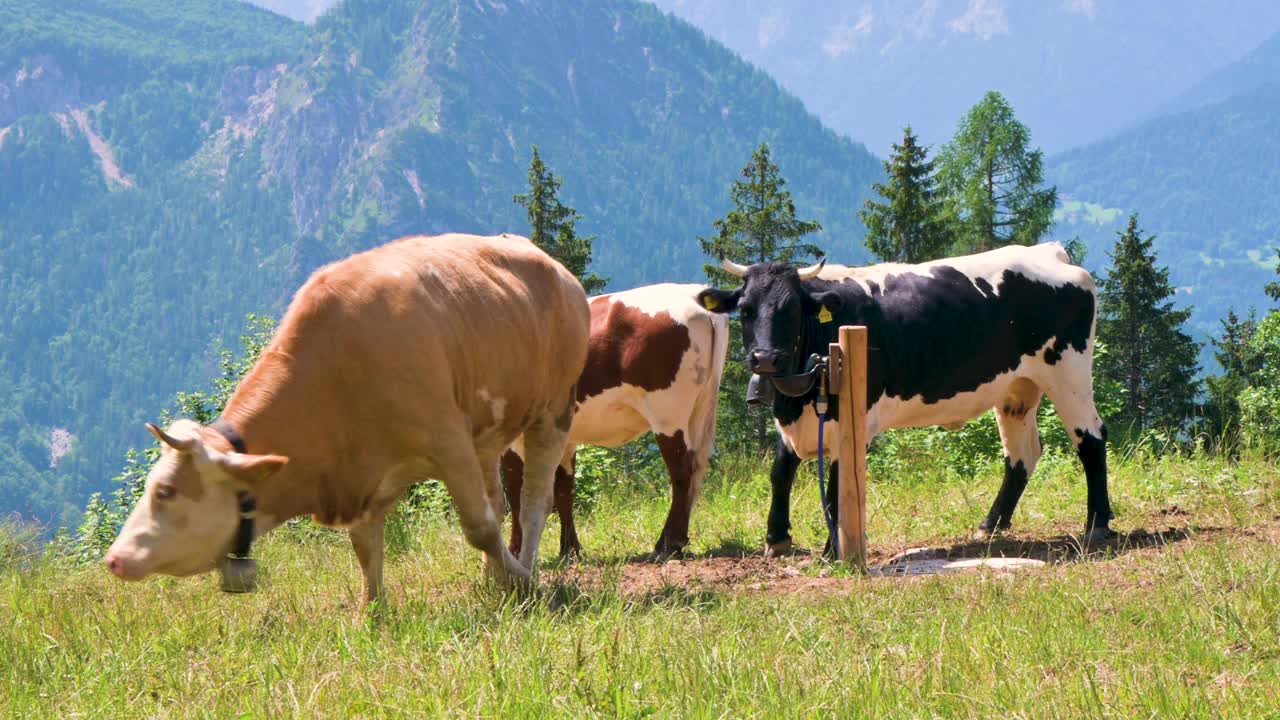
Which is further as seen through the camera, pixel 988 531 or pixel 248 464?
pixel 988 531

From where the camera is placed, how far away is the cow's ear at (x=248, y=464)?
6.00m

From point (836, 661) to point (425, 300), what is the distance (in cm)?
300

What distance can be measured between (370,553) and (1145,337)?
5766cm

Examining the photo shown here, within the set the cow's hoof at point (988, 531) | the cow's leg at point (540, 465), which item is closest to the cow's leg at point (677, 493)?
Result: the cow's leg at point (540, 465)

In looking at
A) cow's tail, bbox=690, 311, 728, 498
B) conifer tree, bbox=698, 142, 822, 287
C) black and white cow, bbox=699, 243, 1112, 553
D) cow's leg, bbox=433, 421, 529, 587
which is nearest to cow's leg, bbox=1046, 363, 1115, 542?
black and white cow, bbox=699, 243, 1112, 553

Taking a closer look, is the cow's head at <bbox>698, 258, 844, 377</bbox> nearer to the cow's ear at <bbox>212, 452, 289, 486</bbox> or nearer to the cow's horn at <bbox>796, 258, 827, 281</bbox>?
the cow's horn at <bbox>796, 258, 827, 281</bbox>

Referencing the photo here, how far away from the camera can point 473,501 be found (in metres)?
6.80

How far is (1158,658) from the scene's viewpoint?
5.07 metres

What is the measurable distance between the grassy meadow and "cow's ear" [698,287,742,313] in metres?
1.97

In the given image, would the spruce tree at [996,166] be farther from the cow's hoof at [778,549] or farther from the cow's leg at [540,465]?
the cow's leg at [540,465]

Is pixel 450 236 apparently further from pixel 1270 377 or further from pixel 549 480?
pixel 1270 377

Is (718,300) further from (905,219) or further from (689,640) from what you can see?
(905,219)

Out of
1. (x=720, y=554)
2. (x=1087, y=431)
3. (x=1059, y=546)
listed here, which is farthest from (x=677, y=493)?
(x=1087, y=431)

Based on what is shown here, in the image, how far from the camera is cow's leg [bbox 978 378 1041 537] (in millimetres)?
10234
